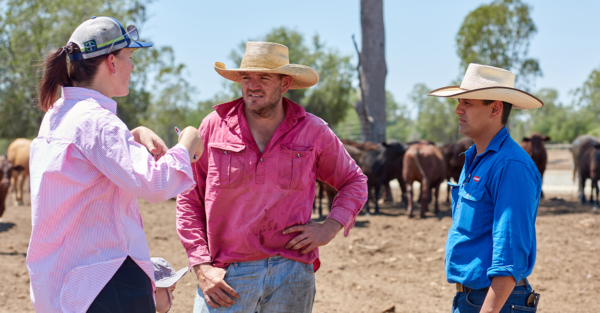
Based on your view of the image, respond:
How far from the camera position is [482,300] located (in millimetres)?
2680

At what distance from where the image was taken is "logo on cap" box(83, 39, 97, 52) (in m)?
2.24

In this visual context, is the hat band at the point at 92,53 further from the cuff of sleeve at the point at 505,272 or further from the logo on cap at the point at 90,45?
the cuff of sleeve at the point at 505,272

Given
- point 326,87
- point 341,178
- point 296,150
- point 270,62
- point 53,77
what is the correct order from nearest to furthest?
point 53,77, point 296,150, point 270,62, point 341,178, point 326,87

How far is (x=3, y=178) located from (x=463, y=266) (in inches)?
459

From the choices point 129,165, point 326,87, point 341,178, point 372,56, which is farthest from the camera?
point 326,87

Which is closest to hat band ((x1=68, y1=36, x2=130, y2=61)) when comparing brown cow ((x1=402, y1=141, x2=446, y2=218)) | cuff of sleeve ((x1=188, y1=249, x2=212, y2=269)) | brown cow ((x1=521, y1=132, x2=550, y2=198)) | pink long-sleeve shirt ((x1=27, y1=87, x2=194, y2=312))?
pink long-sleeve shirt ((x1=27, y1=87, x2=194, y2=312))

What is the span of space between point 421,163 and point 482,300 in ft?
34.1

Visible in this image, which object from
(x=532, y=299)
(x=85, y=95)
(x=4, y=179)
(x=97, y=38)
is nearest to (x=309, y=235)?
(x=532, y=299)

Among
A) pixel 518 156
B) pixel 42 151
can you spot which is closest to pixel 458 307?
pixel 518 156

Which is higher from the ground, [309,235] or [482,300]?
[309,235]

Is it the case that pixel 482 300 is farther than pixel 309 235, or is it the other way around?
pixel 309 235

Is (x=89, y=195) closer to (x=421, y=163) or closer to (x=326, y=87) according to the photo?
(x=421, y=163)

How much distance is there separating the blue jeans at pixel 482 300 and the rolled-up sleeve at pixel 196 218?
144 centimetres

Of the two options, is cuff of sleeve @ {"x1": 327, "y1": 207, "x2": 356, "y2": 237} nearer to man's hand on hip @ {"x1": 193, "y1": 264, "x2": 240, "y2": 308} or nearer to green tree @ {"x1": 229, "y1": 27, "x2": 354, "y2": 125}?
man's hand on hip @ {"x1": 193, "y1": 264, "x2": 240, "y2": 308}
